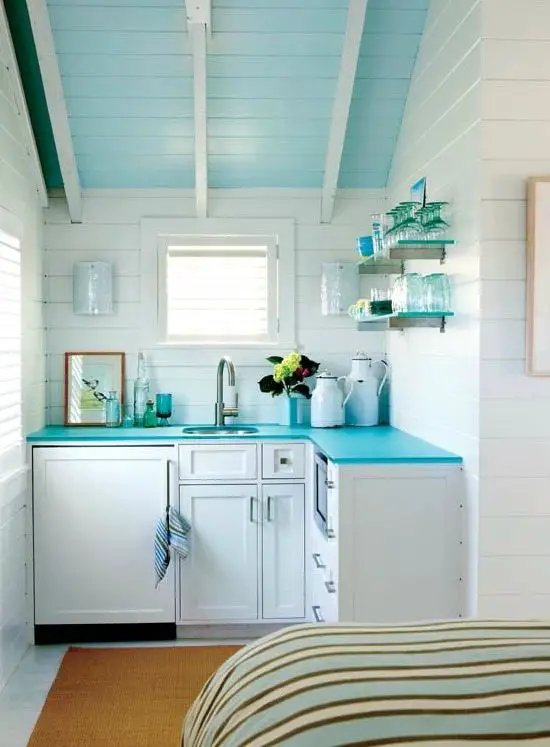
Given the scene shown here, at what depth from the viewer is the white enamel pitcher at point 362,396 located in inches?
183

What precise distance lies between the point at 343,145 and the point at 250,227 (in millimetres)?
661

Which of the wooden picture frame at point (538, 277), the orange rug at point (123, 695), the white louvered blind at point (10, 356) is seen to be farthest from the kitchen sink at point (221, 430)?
the wooden picture frame at point (538, 277)

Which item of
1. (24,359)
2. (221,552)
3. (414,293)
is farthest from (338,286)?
(24,359)

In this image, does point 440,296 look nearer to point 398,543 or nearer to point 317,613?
point 398,543

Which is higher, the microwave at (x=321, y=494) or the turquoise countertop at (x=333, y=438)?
the turquoise countertop at (x=333, y=438)

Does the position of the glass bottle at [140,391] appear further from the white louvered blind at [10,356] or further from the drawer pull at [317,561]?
the drawer pull at [317,561]

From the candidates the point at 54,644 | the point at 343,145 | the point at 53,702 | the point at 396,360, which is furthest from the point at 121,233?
the point at 53,702

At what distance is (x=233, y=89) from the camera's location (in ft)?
13.8

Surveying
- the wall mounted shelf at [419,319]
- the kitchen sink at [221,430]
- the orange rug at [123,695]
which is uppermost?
the wall mounted shelf at [419,319]

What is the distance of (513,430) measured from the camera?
10.3 feet

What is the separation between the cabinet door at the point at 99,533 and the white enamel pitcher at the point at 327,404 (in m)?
0.77

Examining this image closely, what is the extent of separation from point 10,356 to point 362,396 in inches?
69.1

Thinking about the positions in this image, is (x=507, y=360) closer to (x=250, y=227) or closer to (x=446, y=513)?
(x=446, y=513)

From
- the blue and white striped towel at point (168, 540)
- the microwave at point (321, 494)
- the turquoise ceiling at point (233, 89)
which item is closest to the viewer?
the microwave at point (321, 494)
